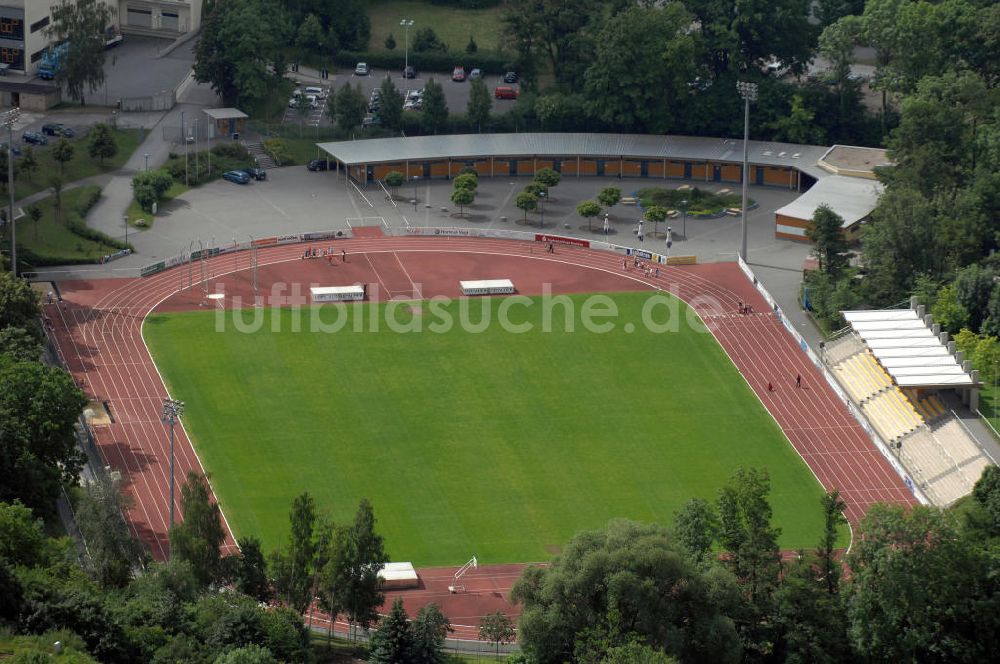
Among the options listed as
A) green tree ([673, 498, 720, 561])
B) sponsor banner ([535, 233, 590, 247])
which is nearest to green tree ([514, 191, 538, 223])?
sponsor banner ([535, 233, 590, 247])

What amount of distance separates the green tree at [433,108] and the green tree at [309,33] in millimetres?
13614

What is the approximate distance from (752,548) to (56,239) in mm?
57360

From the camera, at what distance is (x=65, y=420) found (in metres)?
85.7

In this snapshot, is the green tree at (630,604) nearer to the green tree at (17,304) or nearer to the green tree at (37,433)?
the green tree at (37,433)

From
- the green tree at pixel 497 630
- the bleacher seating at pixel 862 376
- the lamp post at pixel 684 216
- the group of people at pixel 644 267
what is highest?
the lamp post at pixel 684 216

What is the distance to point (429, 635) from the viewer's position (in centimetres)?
7412

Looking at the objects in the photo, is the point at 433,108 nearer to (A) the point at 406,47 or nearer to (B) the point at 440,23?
(A) the point at 406,47

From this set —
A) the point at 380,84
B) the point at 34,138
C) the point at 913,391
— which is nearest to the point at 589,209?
the point at 913,391

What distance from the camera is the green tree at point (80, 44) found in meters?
137

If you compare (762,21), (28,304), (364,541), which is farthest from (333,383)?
(762,21)

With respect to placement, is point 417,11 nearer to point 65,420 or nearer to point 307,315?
point 307,315

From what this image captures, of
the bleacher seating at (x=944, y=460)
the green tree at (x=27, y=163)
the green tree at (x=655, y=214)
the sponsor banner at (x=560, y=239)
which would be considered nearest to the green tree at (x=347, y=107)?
the sponsor banner at (x=560, y=239)

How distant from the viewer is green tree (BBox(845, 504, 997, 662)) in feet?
250

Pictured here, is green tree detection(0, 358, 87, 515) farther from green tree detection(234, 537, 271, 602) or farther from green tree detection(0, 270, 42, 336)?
green tree detection(234, 537, 271, 602)
